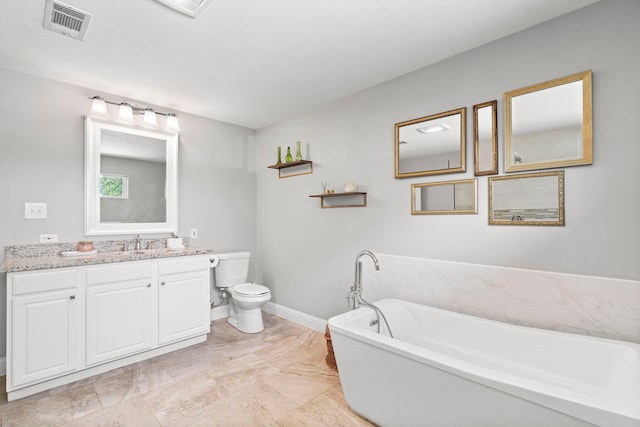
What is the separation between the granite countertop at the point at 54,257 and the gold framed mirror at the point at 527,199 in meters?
2.55

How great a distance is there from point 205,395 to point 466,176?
238cm

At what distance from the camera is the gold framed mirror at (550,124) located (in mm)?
1700

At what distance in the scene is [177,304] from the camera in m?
2.75

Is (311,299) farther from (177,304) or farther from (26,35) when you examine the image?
(26,35)

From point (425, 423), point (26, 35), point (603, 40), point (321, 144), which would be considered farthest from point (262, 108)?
point (425, 423)

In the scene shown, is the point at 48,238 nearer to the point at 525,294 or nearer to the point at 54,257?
the point at 54,257

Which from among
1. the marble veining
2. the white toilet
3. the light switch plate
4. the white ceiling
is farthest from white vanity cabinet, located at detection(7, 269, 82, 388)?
the marble veining

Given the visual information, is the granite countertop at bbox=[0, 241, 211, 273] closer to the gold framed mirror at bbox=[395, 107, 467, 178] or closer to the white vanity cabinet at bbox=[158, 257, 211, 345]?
the white vanity cabinet at bbox=[158, 257, 211, 345]

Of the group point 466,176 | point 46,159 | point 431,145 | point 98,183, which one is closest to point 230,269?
point 98,183

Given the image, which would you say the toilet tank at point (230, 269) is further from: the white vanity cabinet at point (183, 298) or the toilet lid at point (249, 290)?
the white vanity cabinet at point (183, 298)

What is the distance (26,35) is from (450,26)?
272 centimetres

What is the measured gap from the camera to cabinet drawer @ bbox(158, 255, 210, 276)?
267cm

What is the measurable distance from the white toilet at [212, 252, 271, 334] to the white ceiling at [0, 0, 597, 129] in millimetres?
1749

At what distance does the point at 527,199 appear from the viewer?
1.89 metres
